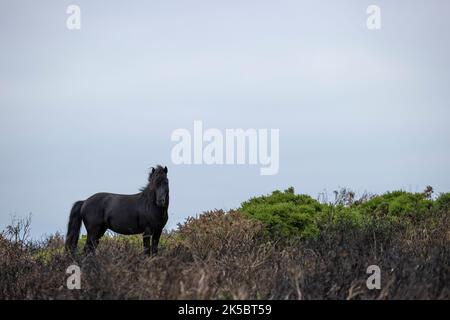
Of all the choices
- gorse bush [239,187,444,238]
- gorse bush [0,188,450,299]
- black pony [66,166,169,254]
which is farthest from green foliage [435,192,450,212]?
black pony [66,166,169,254]

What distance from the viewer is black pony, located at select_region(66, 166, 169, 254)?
1322 cm

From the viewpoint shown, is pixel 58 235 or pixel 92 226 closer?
pixel 92 226

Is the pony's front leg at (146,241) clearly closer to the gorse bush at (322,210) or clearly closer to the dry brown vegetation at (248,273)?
the dry brown vegetation at (248,273)

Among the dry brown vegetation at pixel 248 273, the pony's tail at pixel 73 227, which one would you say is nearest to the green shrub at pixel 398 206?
the dry brown vegetation at pixel 248 273

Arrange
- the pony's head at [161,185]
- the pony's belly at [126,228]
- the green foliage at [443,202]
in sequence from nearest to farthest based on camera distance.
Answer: the pony's head at [161,185], the pony's belly at [126,228], the green foliage at [443,202]

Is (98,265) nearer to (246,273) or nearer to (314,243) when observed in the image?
(246,273)

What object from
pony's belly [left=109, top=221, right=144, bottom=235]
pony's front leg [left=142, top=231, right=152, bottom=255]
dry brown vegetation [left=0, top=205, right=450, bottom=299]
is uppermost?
pony's belly [left=109, top=221, right=144, bottom=235]

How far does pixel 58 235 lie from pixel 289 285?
40.4ft

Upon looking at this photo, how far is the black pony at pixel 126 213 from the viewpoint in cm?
1322

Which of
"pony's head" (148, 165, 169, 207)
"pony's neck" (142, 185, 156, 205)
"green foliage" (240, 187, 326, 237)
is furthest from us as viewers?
"green foliage" (240, 187, 326, 237)

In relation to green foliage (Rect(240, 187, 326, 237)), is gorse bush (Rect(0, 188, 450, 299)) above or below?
below

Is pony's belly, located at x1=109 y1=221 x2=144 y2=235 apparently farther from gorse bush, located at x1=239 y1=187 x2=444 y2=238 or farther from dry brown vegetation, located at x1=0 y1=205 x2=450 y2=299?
gorse bush, located at x1=239 y1=187 x2=444 y2=238
